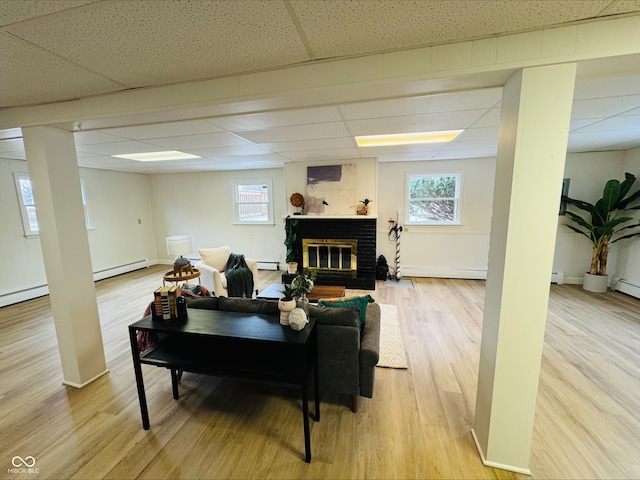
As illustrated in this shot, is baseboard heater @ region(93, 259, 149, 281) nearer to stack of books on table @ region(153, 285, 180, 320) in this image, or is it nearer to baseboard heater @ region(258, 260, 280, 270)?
baseboard heater @ region(258, 260, 280, 270)

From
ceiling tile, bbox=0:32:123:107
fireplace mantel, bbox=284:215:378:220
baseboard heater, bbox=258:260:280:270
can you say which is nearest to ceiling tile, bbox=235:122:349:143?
ceiling tile, bbox=0:32:123:107

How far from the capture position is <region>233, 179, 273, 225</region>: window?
226 inches

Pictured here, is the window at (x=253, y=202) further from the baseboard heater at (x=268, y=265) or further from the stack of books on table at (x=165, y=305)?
the stack of books on table at (x=165, y=305)

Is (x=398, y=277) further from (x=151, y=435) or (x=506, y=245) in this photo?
(x=151, y=435)

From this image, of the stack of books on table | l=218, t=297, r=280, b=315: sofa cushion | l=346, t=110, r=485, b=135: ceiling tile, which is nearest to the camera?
the stack of books on table

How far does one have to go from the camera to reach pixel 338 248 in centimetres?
483

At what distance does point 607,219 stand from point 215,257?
6.06 meters

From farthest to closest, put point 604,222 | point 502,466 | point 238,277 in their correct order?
point 604,222, point 238,277, point 502,466

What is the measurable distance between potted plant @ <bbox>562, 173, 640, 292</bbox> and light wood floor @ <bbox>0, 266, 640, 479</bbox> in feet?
5.54

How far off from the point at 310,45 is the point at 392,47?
16.0 inches

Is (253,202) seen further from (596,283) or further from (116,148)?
(596,283)

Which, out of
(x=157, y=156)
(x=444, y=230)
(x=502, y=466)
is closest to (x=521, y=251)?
(x=502, y=466)

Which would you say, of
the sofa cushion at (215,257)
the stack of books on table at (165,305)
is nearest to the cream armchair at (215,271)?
the sofa cushion at (215,257)

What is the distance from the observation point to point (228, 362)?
1.65 metres
